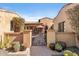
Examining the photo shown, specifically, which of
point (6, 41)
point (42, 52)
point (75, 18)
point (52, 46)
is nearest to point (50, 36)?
point (52, 46)

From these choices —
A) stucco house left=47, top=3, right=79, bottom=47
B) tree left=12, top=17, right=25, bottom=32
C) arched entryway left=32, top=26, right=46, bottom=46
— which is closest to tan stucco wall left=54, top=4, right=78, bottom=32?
stucco house left=47, top=3, right=79, bottom=47

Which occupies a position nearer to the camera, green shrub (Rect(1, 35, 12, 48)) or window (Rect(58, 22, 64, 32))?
green shrub (Rect(1, 35, 12, 48))

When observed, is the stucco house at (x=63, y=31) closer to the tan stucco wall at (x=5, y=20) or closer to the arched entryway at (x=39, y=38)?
the arched entryway at (x=39, y=38)

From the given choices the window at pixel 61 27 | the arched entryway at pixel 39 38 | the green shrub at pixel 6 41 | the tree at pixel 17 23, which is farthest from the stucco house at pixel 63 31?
the green shrub at pixel 6 41

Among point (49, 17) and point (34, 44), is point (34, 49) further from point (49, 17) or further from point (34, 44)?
point (49, 17)

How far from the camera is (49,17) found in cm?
354

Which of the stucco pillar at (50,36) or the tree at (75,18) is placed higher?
the tree at (75,18)

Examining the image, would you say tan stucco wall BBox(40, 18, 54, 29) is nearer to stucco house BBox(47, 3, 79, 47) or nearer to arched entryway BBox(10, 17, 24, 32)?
stucco house BBox(47, 3, 79, 47)

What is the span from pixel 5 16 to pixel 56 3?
98 cm

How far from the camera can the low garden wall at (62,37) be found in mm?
3541

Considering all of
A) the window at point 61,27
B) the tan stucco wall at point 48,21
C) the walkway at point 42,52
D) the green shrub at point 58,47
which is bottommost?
the walkway at point 42,52

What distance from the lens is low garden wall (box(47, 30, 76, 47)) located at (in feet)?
11.6

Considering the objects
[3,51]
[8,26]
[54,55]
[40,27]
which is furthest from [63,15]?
[3,51]

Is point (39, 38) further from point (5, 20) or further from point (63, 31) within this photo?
point (5, 20)
